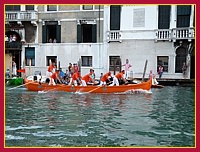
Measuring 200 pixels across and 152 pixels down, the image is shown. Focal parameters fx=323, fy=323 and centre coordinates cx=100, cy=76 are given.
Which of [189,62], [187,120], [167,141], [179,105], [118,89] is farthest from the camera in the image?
[189,62]

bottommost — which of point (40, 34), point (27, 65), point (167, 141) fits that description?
point (167, 141)

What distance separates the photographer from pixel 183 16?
70.2ft

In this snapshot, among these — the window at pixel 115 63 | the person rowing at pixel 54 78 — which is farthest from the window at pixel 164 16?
the person rowing at pixel 54 78

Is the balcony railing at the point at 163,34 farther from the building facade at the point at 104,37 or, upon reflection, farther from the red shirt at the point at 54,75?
the red shirt at the point at 54,75

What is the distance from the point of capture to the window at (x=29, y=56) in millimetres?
24414


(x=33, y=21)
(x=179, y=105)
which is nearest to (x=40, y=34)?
(x=33, y=21)

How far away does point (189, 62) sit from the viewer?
69.8 feet

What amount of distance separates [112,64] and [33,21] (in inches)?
259

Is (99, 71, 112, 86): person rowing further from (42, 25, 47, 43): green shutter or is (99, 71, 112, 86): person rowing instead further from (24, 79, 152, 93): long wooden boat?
(42, 25, 47, 43): green shutter

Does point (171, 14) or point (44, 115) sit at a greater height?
point (171, 14)

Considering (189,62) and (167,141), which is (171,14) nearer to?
(189,62)

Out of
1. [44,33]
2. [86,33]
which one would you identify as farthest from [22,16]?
Answer: [86,33]

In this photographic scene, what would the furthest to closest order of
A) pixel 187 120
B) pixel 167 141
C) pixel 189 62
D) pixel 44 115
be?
pixel 189 62, pixel 44 115, pixel 187 120, pixel 167 141

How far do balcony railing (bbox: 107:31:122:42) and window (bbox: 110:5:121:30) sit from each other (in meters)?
0.39
